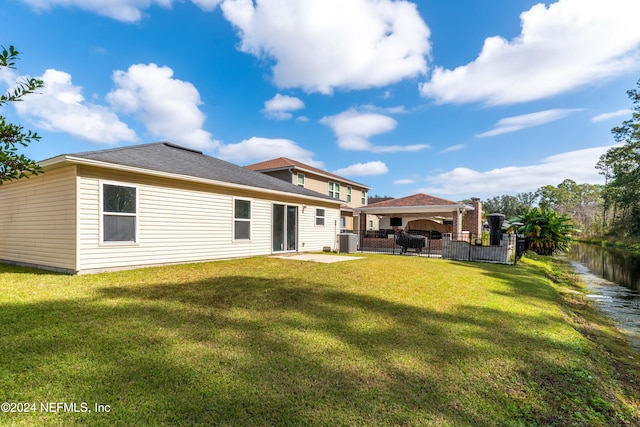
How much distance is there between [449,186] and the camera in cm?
4319

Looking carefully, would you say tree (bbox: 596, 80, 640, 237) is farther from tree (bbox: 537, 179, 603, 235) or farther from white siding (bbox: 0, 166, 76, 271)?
white siding (bbox: 0, 166, 76, 271)

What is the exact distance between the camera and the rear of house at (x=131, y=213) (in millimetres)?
6855

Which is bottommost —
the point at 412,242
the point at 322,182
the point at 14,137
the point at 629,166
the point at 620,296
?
the point at 620,296

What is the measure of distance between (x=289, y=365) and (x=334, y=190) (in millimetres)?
20772

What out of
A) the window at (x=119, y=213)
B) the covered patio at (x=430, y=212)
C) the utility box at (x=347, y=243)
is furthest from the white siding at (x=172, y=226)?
the covered patio at (x=430, y=212)

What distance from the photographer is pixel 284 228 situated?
12375 mm

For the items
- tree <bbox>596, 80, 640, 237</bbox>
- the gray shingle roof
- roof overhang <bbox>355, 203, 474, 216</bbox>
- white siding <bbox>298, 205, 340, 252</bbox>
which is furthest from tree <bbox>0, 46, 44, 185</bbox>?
tree <bbox>596, 80, 640, 237</bbox>

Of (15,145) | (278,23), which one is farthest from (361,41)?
(15,145)

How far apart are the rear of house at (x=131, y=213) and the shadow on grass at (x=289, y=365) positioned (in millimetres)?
2968

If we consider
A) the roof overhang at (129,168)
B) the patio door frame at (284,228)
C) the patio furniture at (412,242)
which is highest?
the roof overhang at (129,168)

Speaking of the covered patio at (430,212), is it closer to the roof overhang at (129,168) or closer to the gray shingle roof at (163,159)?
the gray shingle roof at (163,159)

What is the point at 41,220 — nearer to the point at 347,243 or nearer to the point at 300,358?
the point at 300,358

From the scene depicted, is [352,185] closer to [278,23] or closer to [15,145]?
[278,23]

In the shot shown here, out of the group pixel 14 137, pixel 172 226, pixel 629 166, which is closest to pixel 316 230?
pixel 172 226
